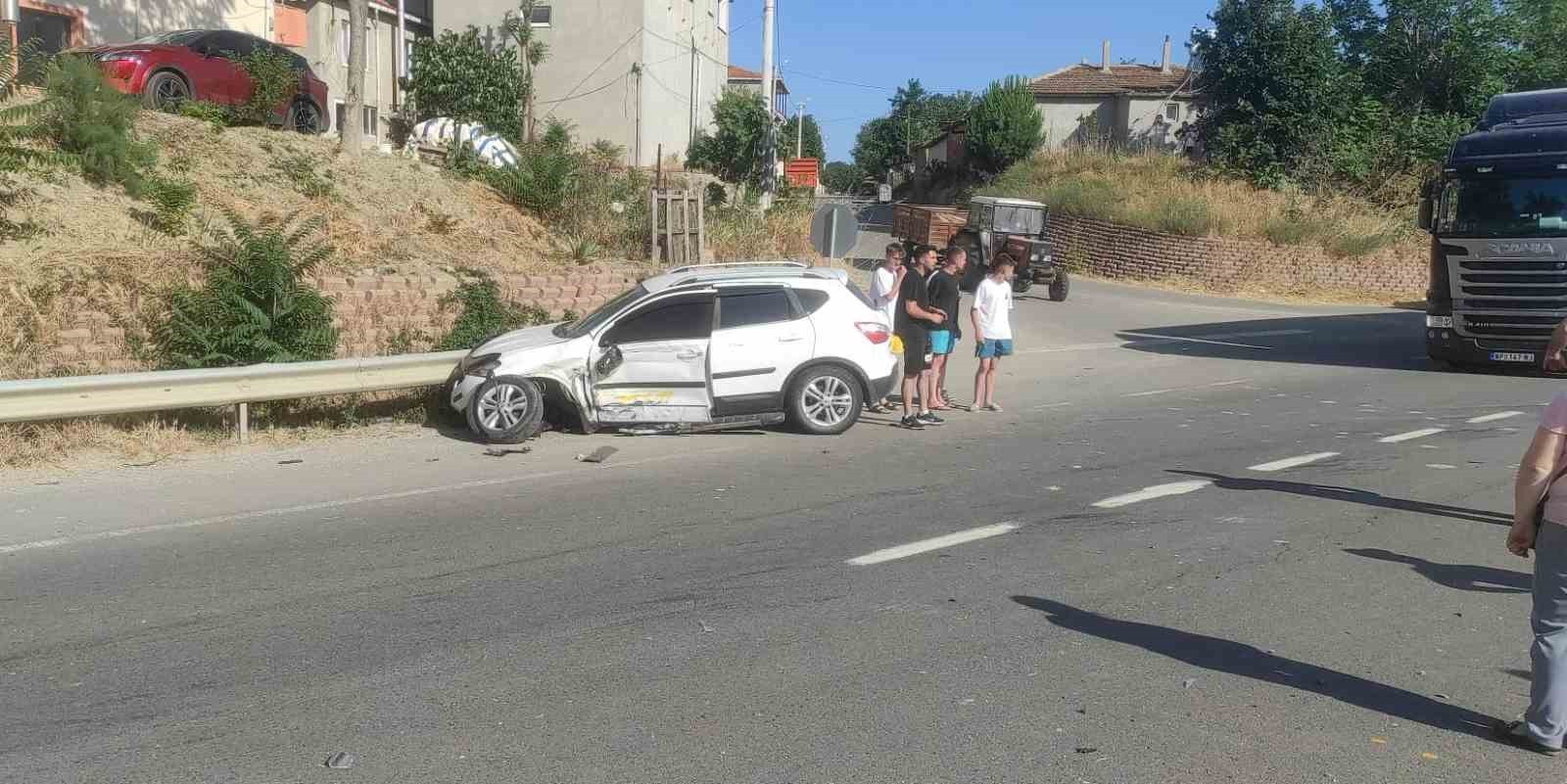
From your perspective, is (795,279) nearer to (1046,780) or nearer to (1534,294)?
(1046,780)

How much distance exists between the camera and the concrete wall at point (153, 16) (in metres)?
28.0

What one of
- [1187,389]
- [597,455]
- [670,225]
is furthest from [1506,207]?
[597,455]

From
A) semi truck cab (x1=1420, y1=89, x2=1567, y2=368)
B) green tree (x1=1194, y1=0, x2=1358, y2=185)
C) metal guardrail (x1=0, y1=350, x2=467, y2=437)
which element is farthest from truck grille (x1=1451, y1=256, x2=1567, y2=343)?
green tree (x1=1194, y1=0, x2=1358, y2=185)

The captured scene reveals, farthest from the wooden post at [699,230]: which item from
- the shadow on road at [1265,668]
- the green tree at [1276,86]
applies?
the green tree at [1276,86]

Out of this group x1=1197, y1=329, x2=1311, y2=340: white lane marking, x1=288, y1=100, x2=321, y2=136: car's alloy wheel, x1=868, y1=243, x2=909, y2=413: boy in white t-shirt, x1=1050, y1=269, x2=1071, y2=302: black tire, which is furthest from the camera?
x1=1050, y1=269, x2=1071, y2=302: black tire

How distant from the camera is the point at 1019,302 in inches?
1156

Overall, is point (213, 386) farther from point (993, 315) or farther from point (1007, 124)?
point (1007, 124)

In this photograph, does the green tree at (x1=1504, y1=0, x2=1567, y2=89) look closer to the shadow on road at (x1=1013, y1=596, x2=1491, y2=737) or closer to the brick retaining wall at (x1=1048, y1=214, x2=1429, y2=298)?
A: the brick retaining wall at (x1=1048, y1=214, x2=1429, y2=298)

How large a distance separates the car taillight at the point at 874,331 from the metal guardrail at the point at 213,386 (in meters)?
3.98

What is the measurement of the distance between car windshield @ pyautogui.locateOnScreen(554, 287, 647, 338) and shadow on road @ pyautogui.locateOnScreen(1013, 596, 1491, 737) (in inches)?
258

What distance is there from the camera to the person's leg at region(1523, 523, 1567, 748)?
4539 millimetres

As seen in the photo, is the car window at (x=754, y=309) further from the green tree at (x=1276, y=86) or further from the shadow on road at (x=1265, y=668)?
the green tree at (x=1276, y=86)

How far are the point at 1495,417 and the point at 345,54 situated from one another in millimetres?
31074

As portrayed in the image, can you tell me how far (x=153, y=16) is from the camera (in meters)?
29.5
